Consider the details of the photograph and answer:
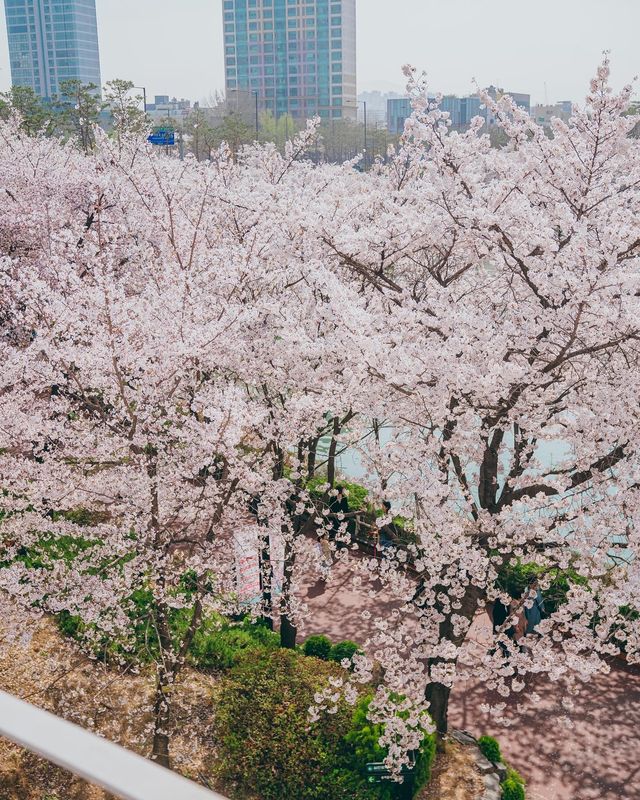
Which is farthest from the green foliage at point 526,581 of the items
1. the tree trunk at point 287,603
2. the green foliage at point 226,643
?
the green foliage at point 226,643

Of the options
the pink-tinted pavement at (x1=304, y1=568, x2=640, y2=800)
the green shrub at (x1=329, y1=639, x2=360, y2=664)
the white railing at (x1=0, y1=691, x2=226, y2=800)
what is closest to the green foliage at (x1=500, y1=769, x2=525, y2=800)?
the pink-tinted pavement at (x1=304, y1=568, x2=640, y2=800)

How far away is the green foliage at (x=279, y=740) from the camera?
22.8 feet

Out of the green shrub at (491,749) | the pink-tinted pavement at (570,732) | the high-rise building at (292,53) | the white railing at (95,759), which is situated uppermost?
the high-rise building at (292,53)

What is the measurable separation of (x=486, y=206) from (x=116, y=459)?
4.26 meters

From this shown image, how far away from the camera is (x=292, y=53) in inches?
4742

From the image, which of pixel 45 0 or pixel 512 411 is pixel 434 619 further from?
pixel 45 0

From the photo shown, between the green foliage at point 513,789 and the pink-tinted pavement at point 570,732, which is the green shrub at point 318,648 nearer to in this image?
the pink-tinted pavement at point 570,732

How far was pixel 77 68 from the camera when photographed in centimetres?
15625

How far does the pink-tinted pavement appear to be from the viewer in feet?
26.1

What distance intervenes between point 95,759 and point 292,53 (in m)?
132

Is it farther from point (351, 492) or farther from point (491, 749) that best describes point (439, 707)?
point (351, 492)

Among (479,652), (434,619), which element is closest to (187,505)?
(434,619)

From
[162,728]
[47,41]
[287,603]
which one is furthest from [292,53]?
[162,728]

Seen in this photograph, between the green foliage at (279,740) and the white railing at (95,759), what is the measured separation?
6706mm
